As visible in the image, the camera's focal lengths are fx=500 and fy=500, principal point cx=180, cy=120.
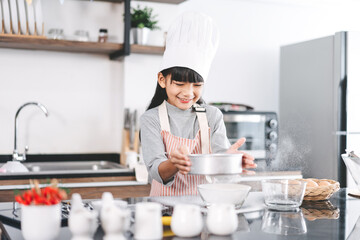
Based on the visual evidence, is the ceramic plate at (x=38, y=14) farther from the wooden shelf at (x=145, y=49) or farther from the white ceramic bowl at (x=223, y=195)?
the white ceramic bowl at (x=223, y=195)

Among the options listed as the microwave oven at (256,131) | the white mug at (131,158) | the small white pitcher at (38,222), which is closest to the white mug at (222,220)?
the small white pitcher at (38,222)

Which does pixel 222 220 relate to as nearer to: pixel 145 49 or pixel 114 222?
pixel 114 222

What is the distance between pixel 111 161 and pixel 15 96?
2.53 ft

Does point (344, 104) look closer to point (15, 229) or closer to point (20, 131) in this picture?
point (20, 131)

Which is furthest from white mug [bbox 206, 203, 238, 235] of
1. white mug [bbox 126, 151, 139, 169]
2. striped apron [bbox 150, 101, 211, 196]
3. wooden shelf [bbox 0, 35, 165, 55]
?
wooden shelf [bbox 0, 35, 165, 55]

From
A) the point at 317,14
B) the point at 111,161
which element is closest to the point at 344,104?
the point at 317,14

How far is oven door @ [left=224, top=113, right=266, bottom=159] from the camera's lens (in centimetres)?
343

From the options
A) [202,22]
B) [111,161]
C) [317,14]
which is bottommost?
[111,161]

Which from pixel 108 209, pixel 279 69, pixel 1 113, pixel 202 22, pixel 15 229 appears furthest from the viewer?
pixel 279 69

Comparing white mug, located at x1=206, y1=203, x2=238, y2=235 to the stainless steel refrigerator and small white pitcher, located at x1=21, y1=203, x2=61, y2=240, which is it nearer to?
small white pitcher, located at x1=21, y1=203, x2=61, y2=240

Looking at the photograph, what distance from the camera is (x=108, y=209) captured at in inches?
44.1

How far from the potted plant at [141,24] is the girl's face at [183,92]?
1.34 m

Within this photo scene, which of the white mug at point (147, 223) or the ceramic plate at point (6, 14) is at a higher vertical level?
the ceramic plate at point (6, 14)

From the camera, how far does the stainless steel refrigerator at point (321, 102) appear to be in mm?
3404
